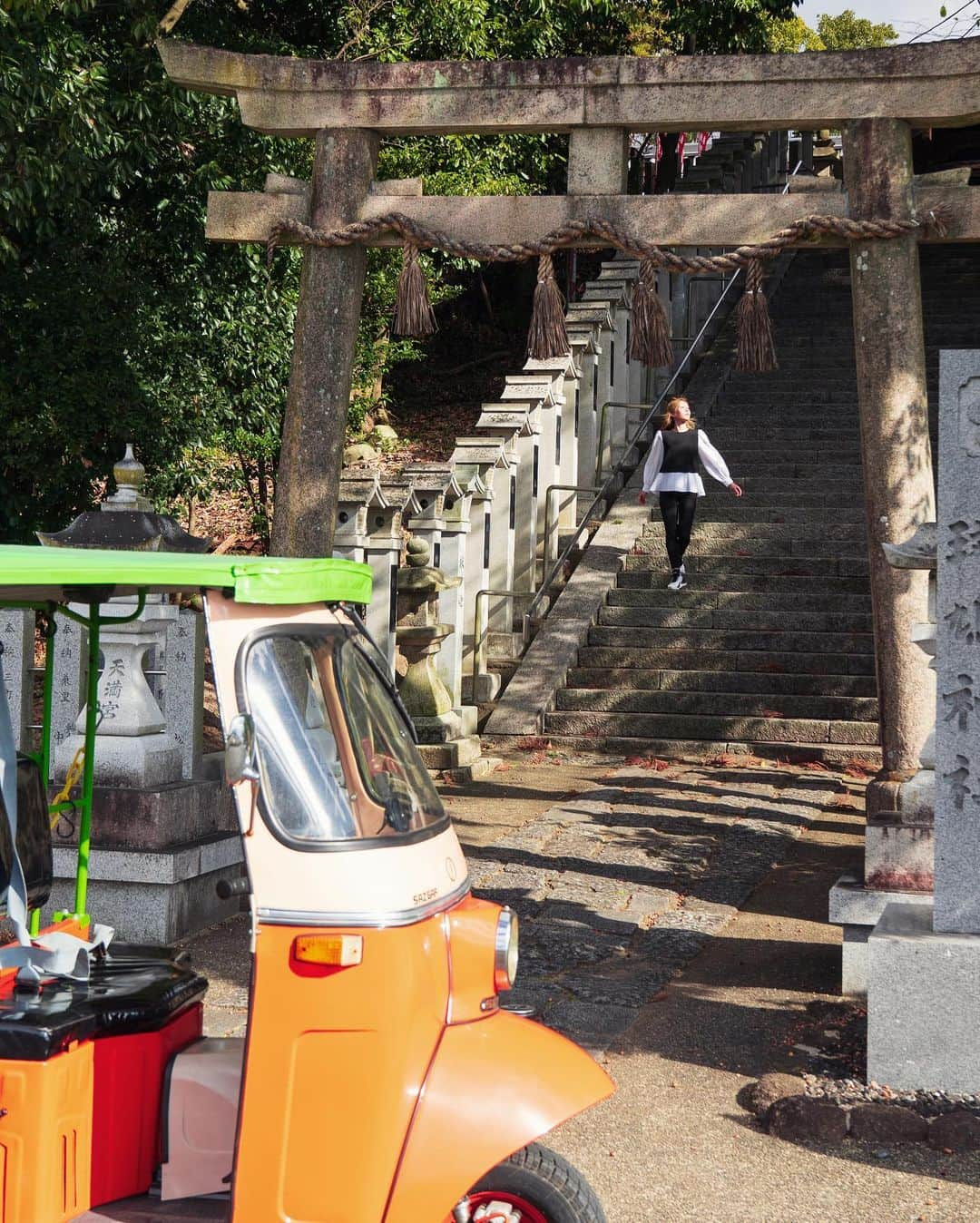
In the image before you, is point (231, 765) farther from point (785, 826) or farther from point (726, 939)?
point (785, 826)

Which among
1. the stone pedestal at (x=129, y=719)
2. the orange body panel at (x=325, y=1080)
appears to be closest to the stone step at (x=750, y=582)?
the stone pedestal at (x=129, y=719)

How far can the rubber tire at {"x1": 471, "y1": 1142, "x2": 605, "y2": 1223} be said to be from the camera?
341 centimetres

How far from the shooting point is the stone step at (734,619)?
509 inches

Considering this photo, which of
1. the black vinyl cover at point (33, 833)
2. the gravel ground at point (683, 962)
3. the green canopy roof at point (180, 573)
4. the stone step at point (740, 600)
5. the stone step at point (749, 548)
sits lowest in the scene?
the gravel ground at point (683, 962)

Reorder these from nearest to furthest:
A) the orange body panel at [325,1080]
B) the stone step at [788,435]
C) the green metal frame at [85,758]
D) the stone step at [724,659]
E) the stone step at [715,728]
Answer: the orange body panel at [325,1080] → the green metal frame at [85,758] → the stone step at [715,728] → the stone step at [724,659] → the stone step at [788,435]

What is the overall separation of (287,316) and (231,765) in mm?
11152

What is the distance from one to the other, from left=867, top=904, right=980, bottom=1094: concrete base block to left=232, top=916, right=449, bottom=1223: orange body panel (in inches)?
95.0

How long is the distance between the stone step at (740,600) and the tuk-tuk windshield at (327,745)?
9.85 metres

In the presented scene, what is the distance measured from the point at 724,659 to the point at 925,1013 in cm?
771

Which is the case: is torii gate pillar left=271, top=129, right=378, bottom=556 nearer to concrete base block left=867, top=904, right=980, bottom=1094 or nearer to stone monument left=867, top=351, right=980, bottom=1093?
stone monument left=867, top=351, right=980, bottom=1093

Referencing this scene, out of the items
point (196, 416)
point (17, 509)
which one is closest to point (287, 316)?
point (196, 416)

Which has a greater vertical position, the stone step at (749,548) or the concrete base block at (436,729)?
the stone step at (749,548)

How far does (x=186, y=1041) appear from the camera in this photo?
400 cm

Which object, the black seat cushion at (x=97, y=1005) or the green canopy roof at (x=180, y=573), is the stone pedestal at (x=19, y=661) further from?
the green canopy roof at (x=180, y=573)
